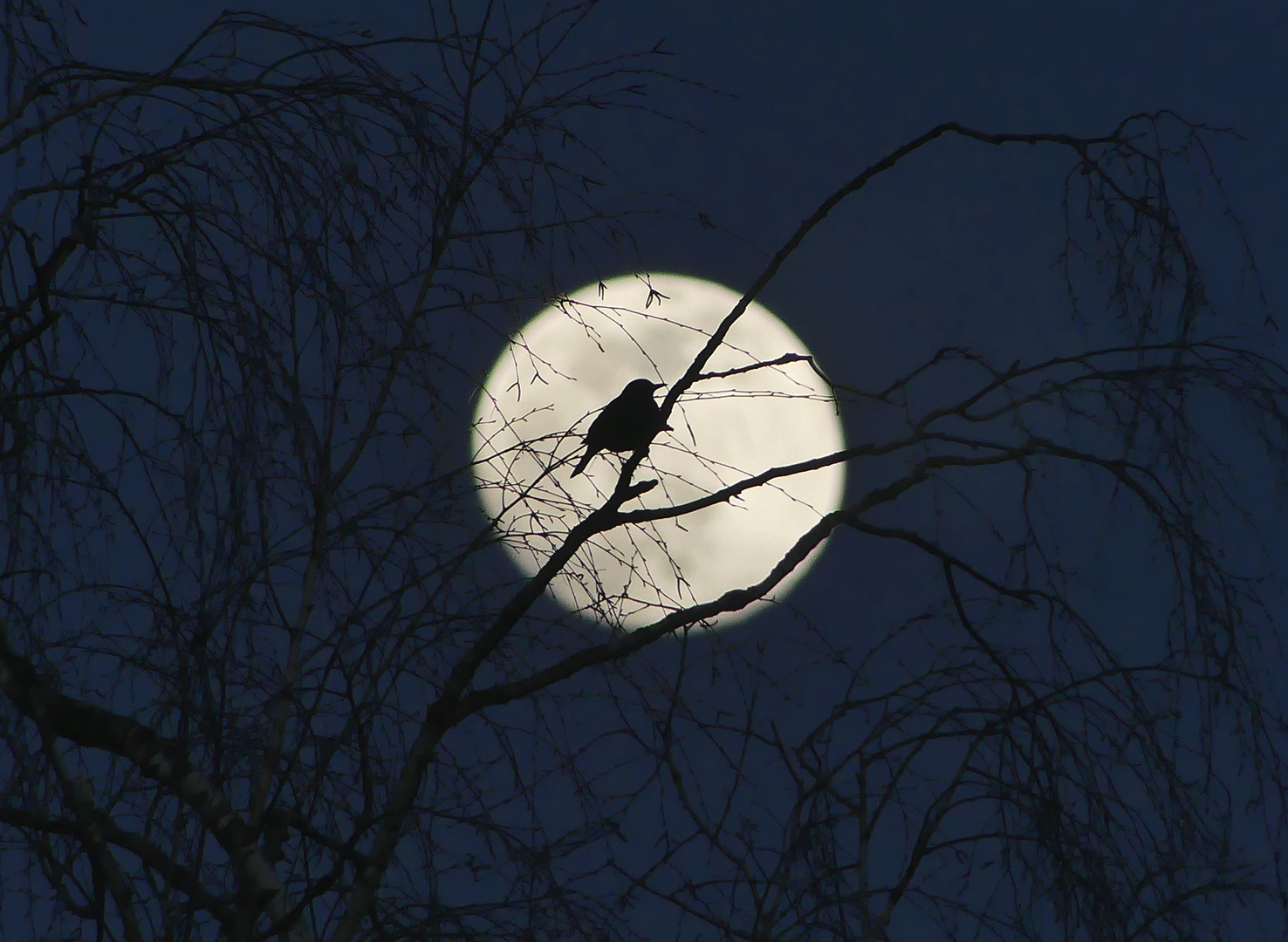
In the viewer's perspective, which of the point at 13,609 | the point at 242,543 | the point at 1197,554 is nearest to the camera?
Result: the point at 242,543

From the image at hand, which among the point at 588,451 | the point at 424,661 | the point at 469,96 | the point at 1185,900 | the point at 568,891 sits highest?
the point at 469,96

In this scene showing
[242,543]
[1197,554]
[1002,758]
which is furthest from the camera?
[1002,758]

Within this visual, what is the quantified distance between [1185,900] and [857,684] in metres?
0.68

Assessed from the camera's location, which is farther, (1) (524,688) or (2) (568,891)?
(1) (524,688)

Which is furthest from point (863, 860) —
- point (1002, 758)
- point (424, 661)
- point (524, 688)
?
point (424, 661)

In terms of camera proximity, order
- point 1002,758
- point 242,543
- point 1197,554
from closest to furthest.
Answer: point 242,543
point 1197,554
point 1002,758

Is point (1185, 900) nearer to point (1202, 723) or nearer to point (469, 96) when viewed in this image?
point (1202, 723)

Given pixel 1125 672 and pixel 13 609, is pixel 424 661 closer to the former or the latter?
pixel 13 609

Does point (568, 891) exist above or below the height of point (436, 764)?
below

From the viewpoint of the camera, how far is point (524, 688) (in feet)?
7.16

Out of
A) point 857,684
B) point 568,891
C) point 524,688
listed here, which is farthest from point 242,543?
point 857,684

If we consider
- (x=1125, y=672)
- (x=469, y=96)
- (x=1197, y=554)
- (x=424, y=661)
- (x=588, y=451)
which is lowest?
(x=1125, y=672)

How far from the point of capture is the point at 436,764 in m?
2.18

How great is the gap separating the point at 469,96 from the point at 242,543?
0.91m
